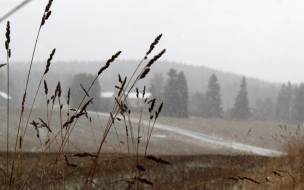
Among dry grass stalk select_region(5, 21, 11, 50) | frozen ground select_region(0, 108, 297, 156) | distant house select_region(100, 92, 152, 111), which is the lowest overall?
frozen ground select_region(0, 108, 297, 156)

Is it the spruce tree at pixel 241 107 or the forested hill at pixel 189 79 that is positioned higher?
the forested hill at pixel 189 79

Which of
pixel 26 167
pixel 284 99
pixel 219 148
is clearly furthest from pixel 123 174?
pixel 284 99

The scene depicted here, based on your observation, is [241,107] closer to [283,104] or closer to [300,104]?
[300,104]

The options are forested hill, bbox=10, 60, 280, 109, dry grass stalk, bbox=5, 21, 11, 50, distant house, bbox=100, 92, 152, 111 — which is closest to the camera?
dry grass stalk, bbox=5, 21, 11, 50

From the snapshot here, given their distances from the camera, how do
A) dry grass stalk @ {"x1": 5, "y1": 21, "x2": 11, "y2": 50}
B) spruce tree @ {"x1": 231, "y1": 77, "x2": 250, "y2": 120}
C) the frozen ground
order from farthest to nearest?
spruce tree @ {"x1": 231, "y1": 77, "x2": 250, "y2": 120} → the frozen ground → dry grass stalk @ {"x1": 5, "y1": 21, "x2": 11, "y2": 50}

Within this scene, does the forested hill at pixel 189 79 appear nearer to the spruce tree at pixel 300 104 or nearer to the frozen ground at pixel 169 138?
the spruce tree at pixel 300 104

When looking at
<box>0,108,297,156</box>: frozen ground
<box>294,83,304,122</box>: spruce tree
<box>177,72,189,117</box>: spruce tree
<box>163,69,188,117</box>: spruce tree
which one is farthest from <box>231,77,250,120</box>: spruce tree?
<box>0,108,297,156</box>: frozen ground

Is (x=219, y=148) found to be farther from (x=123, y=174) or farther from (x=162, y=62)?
(x=162, y=62)

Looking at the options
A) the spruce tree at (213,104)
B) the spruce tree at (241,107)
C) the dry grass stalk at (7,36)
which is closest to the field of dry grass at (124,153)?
the dry grass stalk at (7,36)

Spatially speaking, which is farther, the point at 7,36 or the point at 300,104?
the point at 300,104

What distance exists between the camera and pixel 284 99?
7169 centimetres

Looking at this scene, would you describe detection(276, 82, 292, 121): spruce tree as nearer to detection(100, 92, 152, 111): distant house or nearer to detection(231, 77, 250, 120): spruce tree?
detection(231, 77, 250, 120): spruce tree

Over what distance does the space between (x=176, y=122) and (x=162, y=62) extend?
491 ft

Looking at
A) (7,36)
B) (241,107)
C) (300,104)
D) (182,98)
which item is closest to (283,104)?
(300,104)
